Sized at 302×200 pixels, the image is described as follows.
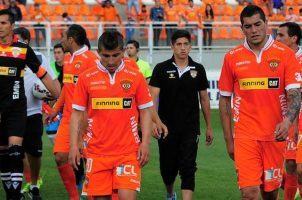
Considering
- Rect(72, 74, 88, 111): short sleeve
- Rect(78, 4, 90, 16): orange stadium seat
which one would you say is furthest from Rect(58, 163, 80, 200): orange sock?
Rect(78, 4, 90, 16): orange stadium seat

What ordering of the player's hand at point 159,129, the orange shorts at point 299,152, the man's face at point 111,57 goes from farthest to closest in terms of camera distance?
the player's hand at point 159,129, the orange shorts at point 299,152, the man's face at point 111,57

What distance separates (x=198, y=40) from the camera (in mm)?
28781

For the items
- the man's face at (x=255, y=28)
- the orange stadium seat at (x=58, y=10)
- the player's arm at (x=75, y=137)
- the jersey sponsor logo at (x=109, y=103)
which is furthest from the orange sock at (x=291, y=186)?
the orange stadium seat at (x=58, y=10)

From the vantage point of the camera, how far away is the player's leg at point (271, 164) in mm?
9477

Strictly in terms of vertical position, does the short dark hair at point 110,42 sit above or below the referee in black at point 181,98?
above

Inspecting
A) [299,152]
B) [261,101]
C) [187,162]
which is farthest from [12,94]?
[299,152]

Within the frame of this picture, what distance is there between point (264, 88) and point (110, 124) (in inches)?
65.4

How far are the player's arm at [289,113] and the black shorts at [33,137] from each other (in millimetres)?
5020

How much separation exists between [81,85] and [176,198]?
4.12 meters

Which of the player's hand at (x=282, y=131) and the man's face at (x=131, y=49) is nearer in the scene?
the player's hand at (x=282, y=131)

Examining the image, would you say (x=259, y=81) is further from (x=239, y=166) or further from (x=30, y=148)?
(x=30, y=148)

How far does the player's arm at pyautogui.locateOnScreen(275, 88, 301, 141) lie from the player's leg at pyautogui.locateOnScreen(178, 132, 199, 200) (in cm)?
283

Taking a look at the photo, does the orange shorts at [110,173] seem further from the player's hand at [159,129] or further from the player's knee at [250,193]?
the player's hand at [159,129]

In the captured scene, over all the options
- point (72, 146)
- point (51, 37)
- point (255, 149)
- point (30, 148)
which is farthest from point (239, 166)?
point (51, 37)
